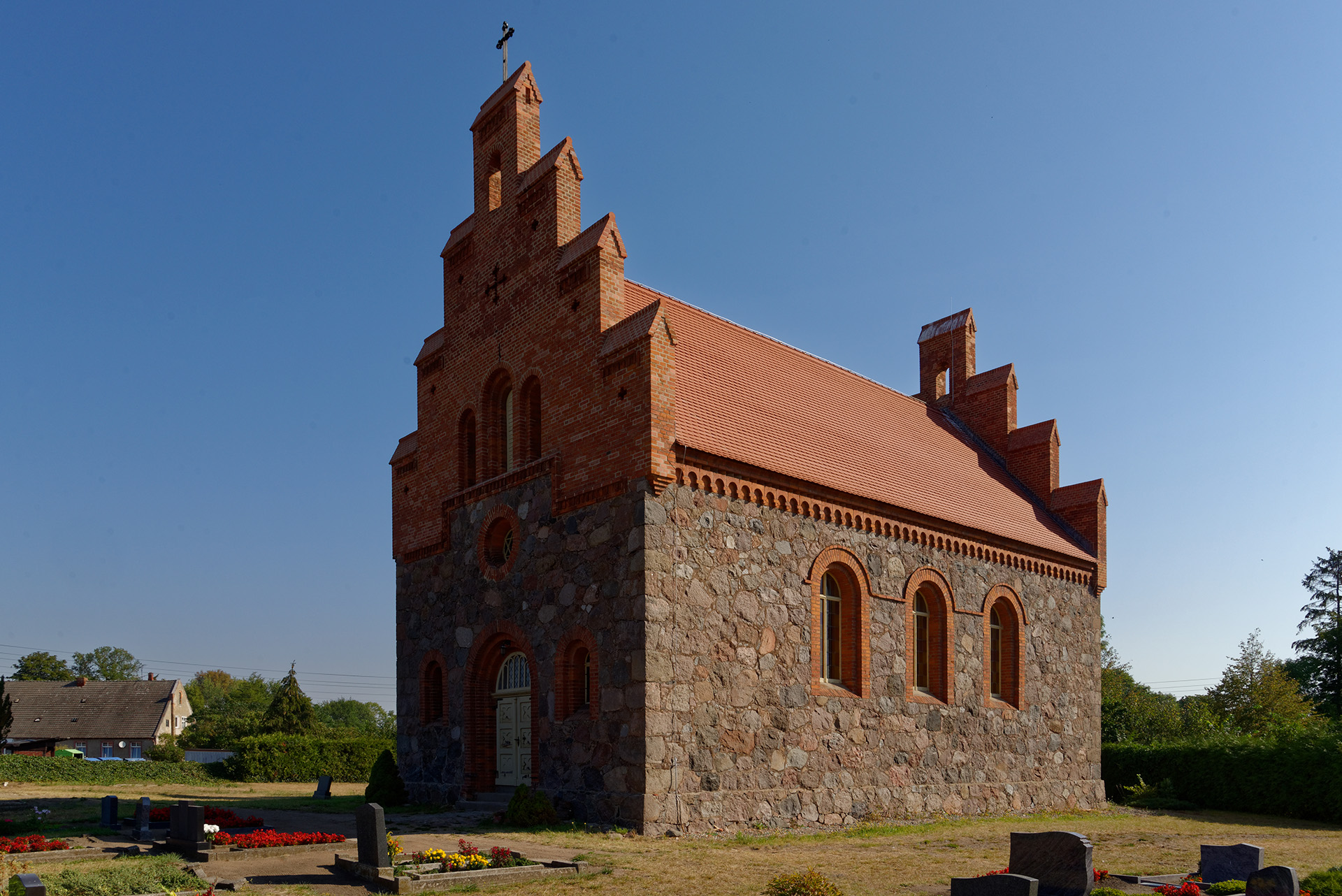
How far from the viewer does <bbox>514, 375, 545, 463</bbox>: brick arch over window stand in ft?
63.7

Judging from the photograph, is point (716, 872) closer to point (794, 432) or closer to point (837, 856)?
point (837, 856)

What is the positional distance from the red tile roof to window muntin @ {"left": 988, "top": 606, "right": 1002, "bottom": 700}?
6.51 ft

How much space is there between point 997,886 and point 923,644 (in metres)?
13.3

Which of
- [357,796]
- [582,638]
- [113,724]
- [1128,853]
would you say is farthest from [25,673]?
[1128,853]

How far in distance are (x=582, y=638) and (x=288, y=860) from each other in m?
5.79

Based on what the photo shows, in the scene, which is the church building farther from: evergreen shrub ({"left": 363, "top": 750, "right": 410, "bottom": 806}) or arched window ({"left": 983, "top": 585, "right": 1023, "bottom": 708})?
evergreen shrub ({"left": 363, "top": 750, "right": 410, "bottom": 806})

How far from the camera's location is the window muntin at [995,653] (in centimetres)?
2350

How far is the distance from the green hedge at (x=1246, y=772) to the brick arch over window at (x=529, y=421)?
1985 centimetres

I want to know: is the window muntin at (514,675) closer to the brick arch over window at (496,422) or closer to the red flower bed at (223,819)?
the brick arch over window at (496,422)

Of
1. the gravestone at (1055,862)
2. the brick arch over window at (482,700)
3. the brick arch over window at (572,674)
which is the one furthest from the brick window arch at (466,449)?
the gravestone at (1055,862)

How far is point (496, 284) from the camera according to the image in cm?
2061

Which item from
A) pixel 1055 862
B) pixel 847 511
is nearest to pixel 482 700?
pixel 847 511

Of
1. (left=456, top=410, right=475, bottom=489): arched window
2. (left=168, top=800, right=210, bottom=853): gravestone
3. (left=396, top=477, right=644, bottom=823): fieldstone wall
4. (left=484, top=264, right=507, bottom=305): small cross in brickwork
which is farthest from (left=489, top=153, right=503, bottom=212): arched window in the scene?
(left=168, top=800, right=210, bottom=853): gravestone

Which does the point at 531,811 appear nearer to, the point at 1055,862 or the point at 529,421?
the point at 529,421
